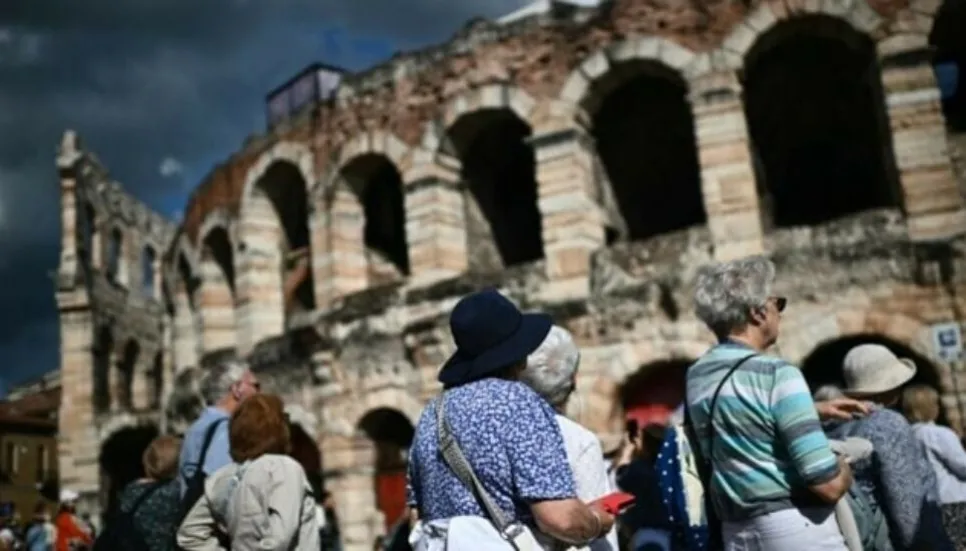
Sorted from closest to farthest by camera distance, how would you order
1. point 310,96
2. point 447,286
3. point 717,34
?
point 717,34 → point 447,286 → point 310,96

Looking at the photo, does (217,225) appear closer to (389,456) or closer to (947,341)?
(389,456)

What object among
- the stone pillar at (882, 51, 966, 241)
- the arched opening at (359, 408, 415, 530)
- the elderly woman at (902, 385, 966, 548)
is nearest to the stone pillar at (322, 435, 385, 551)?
the arched opening at (359, 408, 415, 530)

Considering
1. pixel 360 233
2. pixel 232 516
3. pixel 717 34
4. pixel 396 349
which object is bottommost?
pixel 232 516

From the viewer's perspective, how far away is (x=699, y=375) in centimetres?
328

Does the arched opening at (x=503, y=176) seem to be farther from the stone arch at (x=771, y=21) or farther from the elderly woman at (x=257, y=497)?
the elderly woman at (x=257, y=497)

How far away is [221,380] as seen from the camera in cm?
517

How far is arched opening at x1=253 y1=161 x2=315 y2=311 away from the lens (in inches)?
679

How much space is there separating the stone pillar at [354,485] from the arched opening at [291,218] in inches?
154

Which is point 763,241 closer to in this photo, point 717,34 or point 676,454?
point 717,34

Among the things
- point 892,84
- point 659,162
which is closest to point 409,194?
point 659,162

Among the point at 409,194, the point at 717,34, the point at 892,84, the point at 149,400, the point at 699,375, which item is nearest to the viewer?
the point at 699,375

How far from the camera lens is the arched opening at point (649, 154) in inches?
581

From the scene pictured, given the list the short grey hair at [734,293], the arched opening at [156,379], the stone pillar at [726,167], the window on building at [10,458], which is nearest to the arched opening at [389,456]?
the stone pillar at [726,167]

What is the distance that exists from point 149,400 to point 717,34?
19.3m
